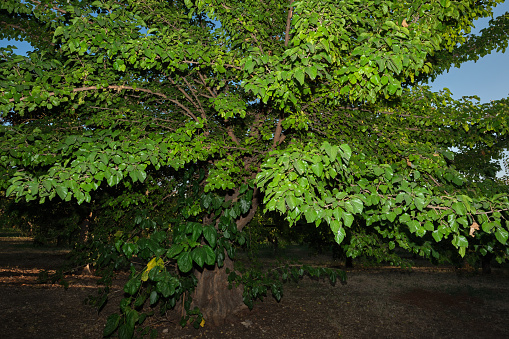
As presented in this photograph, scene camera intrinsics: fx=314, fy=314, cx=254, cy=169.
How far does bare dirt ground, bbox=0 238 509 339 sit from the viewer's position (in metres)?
7.88

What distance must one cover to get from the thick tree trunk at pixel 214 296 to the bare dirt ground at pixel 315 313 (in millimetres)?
294

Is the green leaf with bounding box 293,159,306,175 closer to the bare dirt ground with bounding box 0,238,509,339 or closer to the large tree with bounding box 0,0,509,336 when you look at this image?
the large tree with bounding box 0,0,509,336

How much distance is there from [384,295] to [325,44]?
1267cm

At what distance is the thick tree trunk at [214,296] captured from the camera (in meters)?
8.14

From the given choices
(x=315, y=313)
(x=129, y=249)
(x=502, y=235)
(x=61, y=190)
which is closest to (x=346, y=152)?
(x=502, y=235)

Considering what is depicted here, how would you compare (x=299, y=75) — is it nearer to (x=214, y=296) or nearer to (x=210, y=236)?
(x=210, y=236)

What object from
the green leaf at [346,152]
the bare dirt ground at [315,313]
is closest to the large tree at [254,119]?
the green leaf at [346,152]

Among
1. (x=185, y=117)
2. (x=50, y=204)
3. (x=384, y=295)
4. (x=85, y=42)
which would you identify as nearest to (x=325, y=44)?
(x=85, y=42)

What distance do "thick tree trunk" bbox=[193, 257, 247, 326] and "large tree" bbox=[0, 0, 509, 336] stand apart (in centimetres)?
4

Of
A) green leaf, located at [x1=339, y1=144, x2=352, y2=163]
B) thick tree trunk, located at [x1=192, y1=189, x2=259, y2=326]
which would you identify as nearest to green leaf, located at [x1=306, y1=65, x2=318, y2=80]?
green leaf, located at [x1=339, y1=144, x2=352, y2=163]

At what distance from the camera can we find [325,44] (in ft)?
10.5

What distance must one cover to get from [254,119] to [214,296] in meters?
4.81

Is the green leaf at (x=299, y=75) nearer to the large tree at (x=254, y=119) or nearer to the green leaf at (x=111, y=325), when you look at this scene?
the large tree at (x=254, y=119)

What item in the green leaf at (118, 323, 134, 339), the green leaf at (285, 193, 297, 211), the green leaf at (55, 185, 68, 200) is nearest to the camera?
the green leaf at (285, 193, 297, 211)
